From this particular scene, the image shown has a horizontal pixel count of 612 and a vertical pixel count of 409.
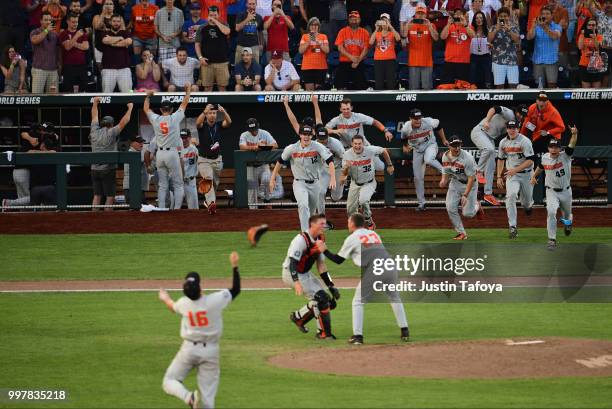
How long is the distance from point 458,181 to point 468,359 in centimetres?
800

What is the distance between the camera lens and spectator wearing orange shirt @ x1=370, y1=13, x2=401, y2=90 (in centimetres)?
2406

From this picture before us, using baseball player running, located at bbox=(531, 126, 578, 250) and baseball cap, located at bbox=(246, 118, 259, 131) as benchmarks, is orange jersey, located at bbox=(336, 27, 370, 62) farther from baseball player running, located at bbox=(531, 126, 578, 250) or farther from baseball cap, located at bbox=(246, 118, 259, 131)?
baseball player running, located at bbox=(531, 126, 578, 250)

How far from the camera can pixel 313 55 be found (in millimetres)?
24516

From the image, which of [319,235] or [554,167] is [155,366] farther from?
[554,167]

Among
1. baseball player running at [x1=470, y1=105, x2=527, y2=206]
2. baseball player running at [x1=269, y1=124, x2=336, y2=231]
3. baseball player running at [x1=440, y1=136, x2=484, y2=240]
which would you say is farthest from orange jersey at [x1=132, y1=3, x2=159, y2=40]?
baseball player running at [x1=440, y1=136, x2=484, y2=240]

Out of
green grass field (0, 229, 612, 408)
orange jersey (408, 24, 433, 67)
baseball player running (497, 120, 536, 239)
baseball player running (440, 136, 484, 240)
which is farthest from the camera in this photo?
orange jersey (408, 24, 433, 67)

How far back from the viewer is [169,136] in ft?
75.5

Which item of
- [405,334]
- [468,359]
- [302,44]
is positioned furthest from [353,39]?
[468,359]

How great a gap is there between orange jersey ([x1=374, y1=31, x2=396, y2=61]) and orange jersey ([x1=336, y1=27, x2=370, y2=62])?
28cm

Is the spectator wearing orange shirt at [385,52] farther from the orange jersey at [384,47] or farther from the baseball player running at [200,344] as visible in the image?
the baseball player running at [200,344]

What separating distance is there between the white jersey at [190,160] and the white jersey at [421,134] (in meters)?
4.29

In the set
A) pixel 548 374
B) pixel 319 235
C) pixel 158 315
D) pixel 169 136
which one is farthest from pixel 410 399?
pixel 169 136

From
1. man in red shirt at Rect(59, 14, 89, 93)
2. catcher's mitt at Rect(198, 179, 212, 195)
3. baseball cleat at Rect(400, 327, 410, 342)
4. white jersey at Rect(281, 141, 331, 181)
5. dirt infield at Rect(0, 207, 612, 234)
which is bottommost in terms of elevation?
baseball cleat at Rect(400, 327, 410, 342)

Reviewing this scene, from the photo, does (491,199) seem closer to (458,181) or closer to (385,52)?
(458,181)
